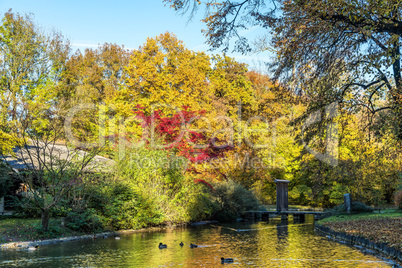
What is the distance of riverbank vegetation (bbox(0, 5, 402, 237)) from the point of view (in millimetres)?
14812

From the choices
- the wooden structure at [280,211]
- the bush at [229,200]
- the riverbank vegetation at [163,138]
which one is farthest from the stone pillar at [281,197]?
the bush at [229,200]

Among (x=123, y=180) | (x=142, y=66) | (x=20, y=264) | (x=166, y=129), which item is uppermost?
(x=142, y=66)

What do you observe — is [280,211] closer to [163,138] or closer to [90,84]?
[163,138]

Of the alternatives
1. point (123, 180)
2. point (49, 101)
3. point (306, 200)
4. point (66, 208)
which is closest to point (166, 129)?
point (123, 180)

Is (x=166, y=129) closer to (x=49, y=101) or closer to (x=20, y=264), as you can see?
(x=20, y=264)

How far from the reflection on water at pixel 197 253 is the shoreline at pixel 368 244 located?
16.0 inches

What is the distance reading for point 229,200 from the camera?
78.6ft

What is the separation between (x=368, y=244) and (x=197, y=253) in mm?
5351

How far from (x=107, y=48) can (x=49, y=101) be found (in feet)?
37.4

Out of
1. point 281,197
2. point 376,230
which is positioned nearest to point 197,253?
point 376,230

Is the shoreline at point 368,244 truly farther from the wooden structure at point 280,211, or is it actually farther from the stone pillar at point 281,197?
the stone pillar at point 281,197

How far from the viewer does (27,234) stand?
13.5 metres

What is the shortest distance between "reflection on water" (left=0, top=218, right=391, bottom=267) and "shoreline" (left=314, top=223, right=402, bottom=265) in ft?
1.33

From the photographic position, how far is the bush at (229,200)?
23.5 m
